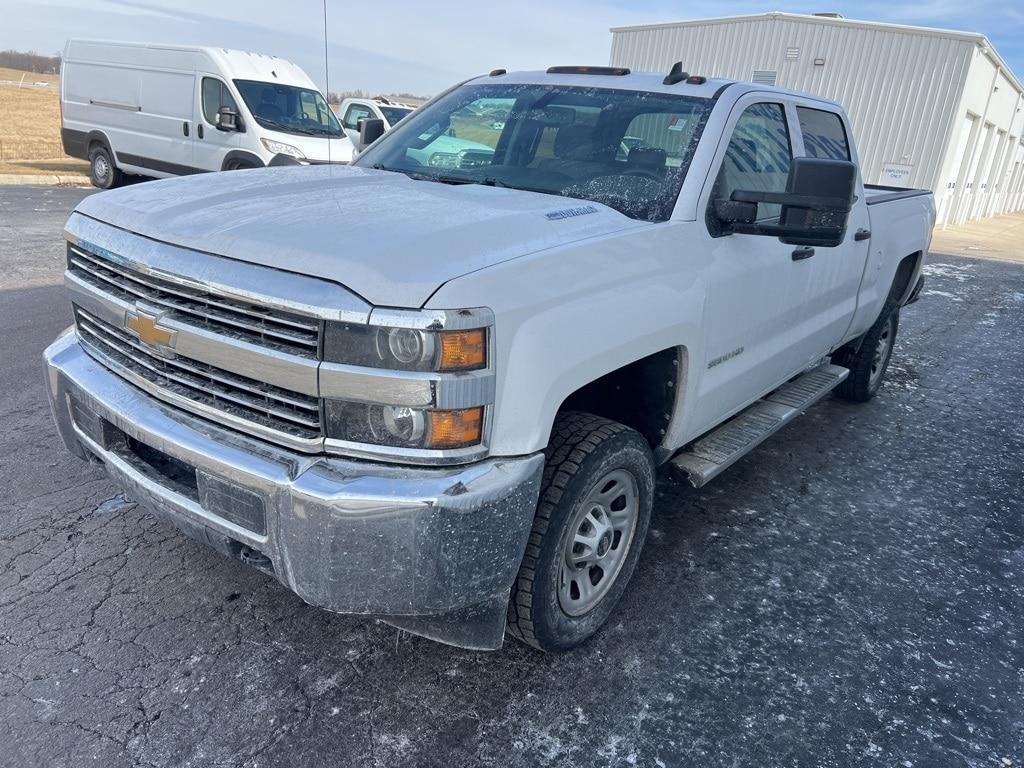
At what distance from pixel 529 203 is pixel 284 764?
195 centimetres

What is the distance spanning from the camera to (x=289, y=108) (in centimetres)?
1282

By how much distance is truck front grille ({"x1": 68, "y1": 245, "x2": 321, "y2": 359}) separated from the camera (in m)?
2.08

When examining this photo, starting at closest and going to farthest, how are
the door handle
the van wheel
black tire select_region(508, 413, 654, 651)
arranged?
black tire select_region(508, 413, 654, 651) < the door handle < the van wheel

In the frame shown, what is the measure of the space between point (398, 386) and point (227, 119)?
11.3 m

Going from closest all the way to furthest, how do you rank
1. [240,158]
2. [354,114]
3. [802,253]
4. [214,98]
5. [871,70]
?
[802,253], [240,158], [214,98], [354,114], [871,70]

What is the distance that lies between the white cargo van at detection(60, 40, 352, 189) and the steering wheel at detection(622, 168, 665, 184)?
9079 mm

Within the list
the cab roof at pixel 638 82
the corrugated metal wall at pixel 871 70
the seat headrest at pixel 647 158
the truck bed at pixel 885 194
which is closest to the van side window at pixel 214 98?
the cab roof at pixel 638 82

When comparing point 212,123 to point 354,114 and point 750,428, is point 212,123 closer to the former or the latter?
point 354,114

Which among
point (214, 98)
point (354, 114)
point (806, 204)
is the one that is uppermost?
point (806, 204)

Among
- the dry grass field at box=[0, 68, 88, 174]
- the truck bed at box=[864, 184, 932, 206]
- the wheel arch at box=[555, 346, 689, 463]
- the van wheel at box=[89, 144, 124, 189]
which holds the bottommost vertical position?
the dry grass field at box=[0, 68, 88, 174]

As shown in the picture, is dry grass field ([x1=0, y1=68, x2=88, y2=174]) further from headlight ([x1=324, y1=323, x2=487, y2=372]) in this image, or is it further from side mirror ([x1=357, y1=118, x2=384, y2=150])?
headlight ([x1=324, y1=323, x2=487, y2=372])

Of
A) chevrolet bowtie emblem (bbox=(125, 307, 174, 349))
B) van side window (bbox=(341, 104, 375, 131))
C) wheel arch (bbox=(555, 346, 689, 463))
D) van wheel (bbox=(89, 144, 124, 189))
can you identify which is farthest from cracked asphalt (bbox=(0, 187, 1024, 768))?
van side window (bbox=(341, 104, 375, 131))

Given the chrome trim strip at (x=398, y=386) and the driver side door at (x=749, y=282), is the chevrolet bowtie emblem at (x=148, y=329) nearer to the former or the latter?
the chrome trim strip at (x=398, y=386)

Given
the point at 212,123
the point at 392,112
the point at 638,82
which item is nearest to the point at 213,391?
the point at 638,82
